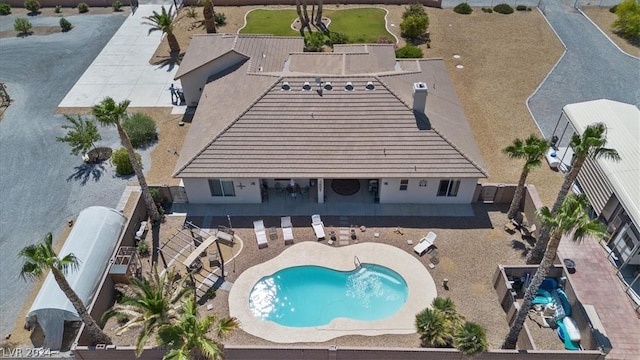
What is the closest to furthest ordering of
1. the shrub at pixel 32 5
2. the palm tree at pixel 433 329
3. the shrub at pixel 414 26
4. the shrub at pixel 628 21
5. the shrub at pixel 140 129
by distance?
the palm tree at pixel 433 329 < the shrub at pixel 140 129 < the shrub at pixel 414 26 < the shrub at pixel 628 21 < the shrub at pixel 32 5

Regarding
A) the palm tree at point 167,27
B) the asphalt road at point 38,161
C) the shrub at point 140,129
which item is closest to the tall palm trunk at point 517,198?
the asphalt road at point 38,161

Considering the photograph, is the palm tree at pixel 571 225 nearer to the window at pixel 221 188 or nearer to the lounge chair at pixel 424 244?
the lounge chair at pixel 424 244

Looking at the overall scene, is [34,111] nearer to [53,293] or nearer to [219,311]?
[53,293]

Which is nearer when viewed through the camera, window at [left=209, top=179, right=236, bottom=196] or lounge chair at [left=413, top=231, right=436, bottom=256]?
lounge chair at [left=413, top=231, right=436, bottom=256]

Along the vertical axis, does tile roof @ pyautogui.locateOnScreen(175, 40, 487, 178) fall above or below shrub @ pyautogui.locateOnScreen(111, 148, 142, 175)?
above

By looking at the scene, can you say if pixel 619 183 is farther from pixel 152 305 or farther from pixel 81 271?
pixel 81 271

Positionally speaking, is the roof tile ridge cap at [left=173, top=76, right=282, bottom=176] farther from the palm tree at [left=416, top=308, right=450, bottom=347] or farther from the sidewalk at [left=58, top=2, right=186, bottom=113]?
the palm tree at [left=416, top=308, right=450, bottom=347]

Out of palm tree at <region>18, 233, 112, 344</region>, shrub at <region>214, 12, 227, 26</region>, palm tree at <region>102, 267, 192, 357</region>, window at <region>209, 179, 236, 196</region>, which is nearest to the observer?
palm tree at <region>18, 233, 112, 344</region>

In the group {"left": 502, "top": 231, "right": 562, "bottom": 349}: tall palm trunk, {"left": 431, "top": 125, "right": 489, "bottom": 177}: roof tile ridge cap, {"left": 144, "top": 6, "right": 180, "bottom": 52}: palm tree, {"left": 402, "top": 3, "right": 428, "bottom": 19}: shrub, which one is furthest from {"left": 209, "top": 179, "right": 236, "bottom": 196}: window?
{"left": 402, "top": 3, "right": 428, "bottom": 19}: shrub
